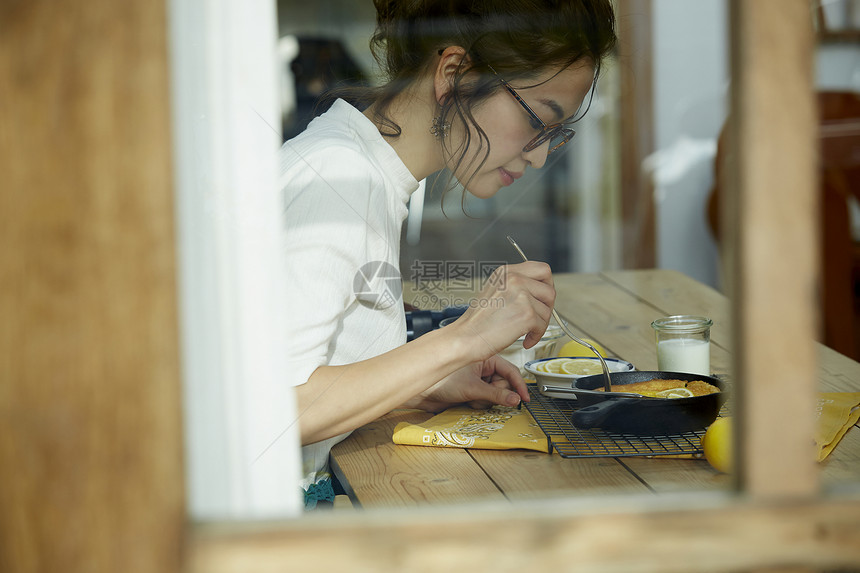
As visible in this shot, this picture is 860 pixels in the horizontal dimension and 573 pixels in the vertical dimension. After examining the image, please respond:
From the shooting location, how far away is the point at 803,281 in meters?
0.49

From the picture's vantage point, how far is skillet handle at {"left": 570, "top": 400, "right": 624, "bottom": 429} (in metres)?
0.81

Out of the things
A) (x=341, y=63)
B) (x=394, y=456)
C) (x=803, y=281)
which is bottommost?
(x=394, y=456)

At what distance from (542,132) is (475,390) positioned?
1.15 ft

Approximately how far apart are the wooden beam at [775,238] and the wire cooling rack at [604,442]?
304 mm

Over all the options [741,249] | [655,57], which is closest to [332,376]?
[741,249]

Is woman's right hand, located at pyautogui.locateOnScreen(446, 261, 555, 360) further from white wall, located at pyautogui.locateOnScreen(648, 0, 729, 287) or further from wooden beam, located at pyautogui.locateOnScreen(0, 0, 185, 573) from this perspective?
white wall, located at pyautogui.locateOnScreen(648, 0, 729, 287)

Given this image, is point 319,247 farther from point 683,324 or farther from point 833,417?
point 833,417

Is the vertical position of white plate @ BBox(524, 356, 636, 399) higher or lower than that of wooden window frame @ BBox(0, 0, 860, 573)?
Answer: lower

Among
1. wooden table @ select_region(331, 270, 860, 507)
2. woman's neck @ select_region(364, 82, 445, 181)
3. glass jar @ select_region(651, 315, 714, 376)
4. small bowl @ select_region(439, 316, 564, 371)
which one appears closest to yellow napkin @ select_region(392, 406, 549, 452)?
wooden table @ select_region(331, 270, 860, 507)

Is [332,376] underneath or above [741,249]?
underneath

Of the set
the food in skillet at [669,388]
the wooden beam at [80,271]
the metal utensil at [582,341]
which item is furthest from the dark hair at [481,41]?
the wooden beam at [80,271]

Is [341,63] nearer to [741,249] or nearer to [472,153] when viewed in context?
[472,153]

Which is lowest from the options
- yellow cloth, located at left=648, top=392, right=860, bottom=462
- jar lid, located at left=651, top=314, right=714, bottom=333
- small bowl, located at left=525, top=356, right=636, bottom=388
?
yellow cloth, located at left=648, top=392, right=860, bottom=462

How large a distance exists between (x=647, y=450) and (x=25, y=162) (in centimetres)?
62
